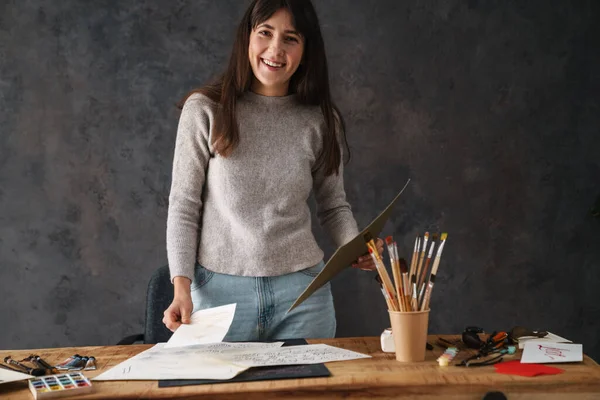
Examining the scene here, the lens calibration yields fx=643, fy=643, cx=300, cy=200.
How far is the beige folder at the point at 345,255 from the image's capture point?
1559mm

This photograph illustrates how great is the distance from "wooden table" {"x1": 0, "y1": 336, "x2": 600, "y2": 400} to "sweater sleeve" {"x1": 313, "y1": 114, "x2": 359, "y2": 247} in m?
0.67

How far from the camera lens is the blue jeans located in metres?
1.84

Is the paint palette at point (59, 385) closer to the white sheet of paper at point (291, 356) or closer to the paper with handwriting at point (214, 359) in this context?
the paper with handwriting at point (214, 359)

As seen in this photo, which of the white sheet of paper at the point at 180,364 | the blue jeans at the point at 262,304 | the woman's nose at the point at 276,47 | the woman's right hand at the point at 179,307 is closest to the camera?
the white sheet of paper at the point at 180,364

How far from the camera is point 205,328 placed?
157cm

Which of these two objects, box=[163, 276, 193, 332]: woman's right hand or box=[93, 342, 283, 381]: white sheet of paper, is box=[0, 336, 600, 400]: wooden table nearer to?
box=[93, 342, 283, 381]: white sheet of paper

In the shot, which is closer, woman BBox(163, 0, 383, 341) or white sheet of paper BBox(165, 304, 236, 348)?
white sheet of paper BBox(165, 304, 236, 348)

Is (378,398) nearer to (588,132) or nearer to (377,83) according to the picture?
(377,83)

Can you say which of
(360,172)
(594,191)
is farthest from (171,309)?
(594,191)

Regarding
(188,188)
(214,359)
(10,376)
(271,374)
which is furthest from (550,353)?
(10,376)

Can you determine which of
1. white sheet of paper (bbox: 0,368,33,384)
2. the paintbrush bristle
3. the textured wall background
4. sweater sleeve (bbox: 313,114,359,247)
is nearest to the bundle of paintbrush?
the paintbrush bristle

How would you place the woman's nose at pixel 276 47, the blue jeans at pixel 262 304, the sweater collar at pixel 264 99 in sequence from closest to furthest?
the blue jeans at pixel 262 304 → the woman's nose at pixel 276 47 → the sweater collar at pixel 264 99

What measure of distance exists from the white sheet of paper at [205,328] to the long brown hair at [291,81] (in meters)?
0.52

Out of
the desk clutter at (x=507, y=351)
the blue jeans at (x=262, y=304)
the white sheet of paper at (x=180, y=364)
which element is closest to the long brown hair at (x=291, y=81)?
the blue jeans at (x=262, y=304)
